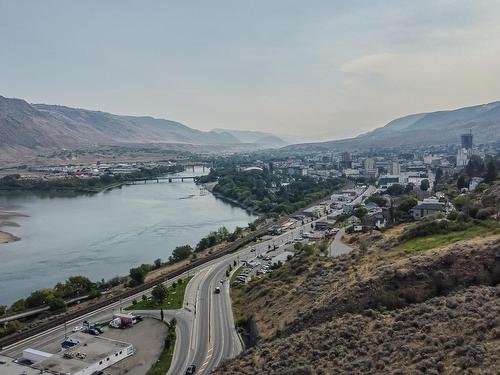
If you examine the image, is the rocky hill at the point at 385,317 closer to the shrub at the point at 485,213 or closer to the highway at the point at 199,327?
the highway at the point at 199,327

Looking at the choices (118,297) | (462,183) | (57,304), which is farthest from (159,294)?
(462,183)

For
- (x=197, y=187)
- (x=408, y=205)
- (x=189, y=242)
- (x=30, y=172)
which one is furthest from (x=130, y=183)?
(x=408, y=205)

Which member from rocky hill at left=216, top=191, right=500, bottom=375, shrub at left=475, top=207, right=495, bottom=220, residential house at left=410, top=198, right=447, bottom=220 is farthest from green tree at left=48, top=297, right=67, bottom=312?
residential house at left=410, top=198, right=447, bottom=220

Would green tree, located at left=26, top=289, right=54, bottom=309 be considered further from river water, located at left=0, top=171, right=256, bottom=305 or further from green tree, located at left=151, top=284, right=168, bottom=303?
green tree, located at left=151, top=284, right=168, bottom=303

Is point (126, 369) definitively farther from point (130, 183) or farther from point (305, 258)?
point (130, 183)

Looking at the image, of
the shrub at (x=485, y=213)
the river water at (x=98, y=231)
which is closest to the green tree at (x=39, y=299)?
the river water at (x=98, y=231)
